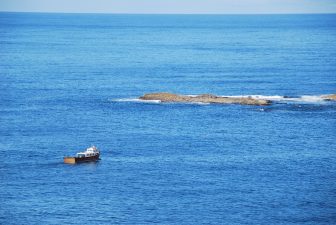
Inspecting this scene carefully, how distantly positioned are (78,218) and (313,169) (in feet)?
129

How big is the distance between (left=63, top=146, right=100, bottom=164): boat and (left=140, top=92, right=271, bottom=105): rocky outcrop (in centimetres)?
5203

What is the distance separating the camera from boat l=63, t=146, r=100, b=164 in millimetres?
122500

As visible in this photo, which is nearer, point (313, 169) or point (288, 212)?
point (288, 212)

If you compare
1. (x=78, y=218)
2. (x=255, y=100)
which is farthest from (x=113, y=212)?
(x=255, y=100)

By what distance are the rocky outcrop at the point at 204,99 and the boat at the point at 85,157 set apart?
52.0 m

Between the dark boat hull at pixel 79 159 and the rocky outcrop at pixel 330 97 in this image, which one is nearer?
the dark boat hull at pixel 79 159

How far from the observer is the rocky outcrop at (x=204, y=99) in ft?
562

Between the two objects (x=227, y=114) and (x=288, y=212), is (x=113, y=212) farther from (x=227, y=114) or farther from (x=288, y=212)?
(x=227, y=114)

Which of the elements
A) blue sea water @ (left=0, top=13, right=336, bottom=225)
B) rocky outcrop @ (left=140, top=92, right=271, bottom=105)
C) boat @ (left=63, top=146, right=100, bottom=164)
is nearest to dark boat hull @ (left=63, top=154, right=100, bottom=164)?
boat @ (left=63, top=146, right=100, bottom=164)

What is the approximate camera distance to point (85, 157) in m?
123

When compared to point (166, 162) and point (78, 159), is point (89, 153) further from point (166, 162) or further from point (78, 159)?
point (166, 162)

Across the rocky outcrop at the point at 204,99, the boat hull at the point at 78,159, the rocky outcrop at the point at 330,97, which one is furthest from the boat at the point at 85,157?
the rocky outcrop at the point at 330,97

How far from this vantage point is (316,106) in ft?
554

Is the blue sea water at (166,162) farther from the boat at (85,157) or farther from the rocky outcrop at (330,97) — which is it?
the rocky outcrop at (330,97)
